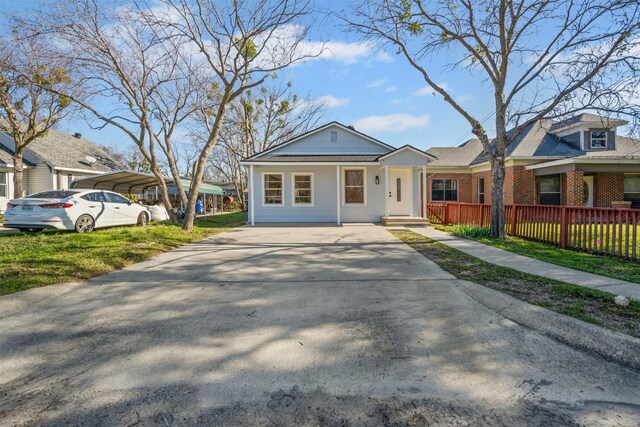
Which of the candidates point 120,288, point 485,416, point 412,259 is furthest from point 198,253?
point 485,416

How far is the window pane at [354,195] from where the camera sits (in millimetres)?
16562

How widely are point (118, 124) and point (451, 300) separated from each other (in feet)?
41.3

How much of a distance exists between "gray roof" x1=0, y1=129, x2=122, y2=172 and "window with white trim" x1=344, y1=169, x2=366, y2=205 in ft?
59.1

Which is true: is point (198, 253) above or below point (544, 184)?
below

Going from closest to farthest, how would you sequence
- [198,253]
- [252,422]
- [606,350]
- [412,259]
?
[252,422], [606,350], [412,259], [198,253]

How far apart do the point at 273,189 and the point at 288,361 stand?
1396cm

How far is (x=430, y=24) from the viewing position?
1177cm

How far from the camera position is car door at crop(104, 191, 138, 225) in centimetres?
1222

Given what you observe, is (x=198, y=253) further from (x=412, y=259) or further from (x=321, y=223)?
(x=321, y=223)

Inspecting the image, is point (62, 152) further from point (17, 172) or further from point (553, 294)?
point (553, 294)

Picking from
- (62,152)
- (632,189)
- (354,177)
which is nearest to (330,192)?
(354,177)

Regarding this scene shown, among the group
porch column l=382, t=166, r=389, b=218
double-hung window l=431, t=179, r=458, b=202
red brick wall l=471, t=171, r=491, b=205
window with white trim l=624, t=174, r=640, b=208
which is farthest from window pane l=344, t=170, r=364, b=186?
window with white trim l=624, t=174, r=640, b=208

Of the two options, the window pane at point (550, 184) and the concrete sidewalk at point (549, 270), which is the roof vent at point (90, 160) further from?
the window pane at point (550, 184)

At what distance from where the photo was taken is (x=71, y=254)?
689 cm
